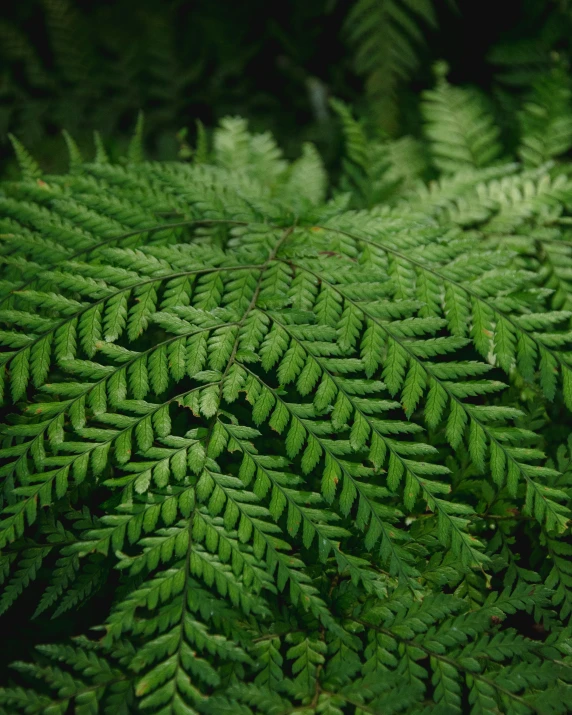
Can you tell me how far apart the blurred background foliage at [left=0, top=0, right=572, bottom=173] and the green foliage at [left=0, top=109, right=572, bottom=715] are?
137cm

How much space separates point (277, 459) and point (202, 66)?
9.15 ft

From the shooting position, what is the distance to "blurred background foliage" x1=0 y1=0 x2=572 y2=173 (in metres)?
3.08

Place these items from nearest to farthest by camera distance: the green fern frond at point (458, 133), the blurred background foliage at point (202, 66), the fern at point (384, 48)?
the green fern frond at point (458, 133) → the fern at point (384, 48) → the blurred background foliage at point (202, 66)

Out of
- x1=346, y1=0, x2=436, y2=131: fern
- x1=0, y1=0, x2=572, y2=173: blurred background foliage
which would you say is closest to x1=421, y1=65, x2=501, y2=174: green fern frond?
x1=346, y1=0, x2=436, y2=131: fern

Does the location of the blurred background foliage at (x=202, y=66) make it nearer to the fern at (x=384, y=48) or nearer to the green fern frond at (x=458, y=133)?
the fern at (x=384, y=48)

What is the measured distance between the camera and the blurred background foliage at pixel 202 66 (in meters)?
3.08

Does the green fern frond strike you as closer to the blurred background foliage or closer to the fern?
the fern

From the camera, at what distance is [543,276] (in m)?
2.00

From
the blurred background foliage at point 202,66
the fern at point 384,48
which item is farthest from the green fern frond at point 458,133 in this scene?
the blurred background foliage at point 202,66

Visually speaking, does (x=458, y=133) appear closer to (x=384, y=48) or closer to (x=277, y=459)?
(x=384, y=48)

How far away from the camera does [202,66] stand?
3.32m

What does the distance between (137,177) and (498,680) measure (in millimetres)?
1970

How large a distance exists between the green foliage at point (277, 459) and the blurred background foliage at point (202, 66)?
1367mm

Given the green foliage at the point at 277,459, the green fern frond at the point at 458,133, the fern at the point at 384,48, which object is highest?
the fern at the point at 384,48
